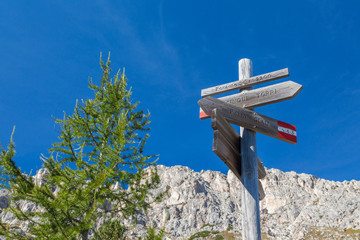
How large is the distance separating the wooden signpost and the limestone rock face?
139 m

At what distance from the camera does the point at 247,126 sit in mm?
5129

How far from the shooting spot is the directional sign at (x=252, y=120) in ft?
16.1

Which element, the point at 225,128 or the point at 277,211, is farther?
the point at 277,211

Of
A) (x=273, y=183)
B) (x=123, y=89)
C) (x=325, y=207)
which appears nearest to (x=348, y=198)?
(x=325, y=207)

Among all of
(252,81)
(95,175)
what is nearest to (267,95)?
(252,81)

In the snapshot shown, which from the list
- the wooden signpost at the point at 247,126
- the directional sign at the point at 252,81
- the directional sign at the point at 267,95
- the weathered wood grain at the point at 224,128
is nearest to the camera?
the weathered wood grain at the point at 224,128

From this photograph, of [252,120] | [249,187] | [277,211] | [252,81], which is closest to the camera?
[249,187]

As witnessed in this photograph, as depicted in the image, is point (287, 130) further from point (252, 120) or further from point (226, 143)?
point (226, 143)

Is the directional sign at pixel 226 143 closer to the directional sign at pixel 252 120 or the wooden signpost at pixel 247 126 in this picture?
the wooden signpost at pixel 247 126

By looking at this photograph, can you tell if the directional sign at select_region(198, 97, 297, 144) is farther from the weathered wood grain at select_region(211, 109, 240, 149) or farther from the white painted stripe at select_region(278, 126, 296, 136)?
the weathered wood grain at select_region(211, 109, 240, 149)

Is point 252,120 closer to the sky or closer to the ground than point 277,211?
closer to the ground

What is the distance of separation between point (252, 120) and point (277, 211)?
649 ft

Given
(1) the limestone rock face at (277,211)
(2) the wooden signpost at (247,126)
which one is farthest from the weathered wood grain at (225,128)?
(1) the limestone rock face at (277,211)

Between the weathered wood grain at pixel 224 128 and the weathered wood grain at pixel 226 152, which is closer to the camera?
the weathered wood grain at pixel 226 152
